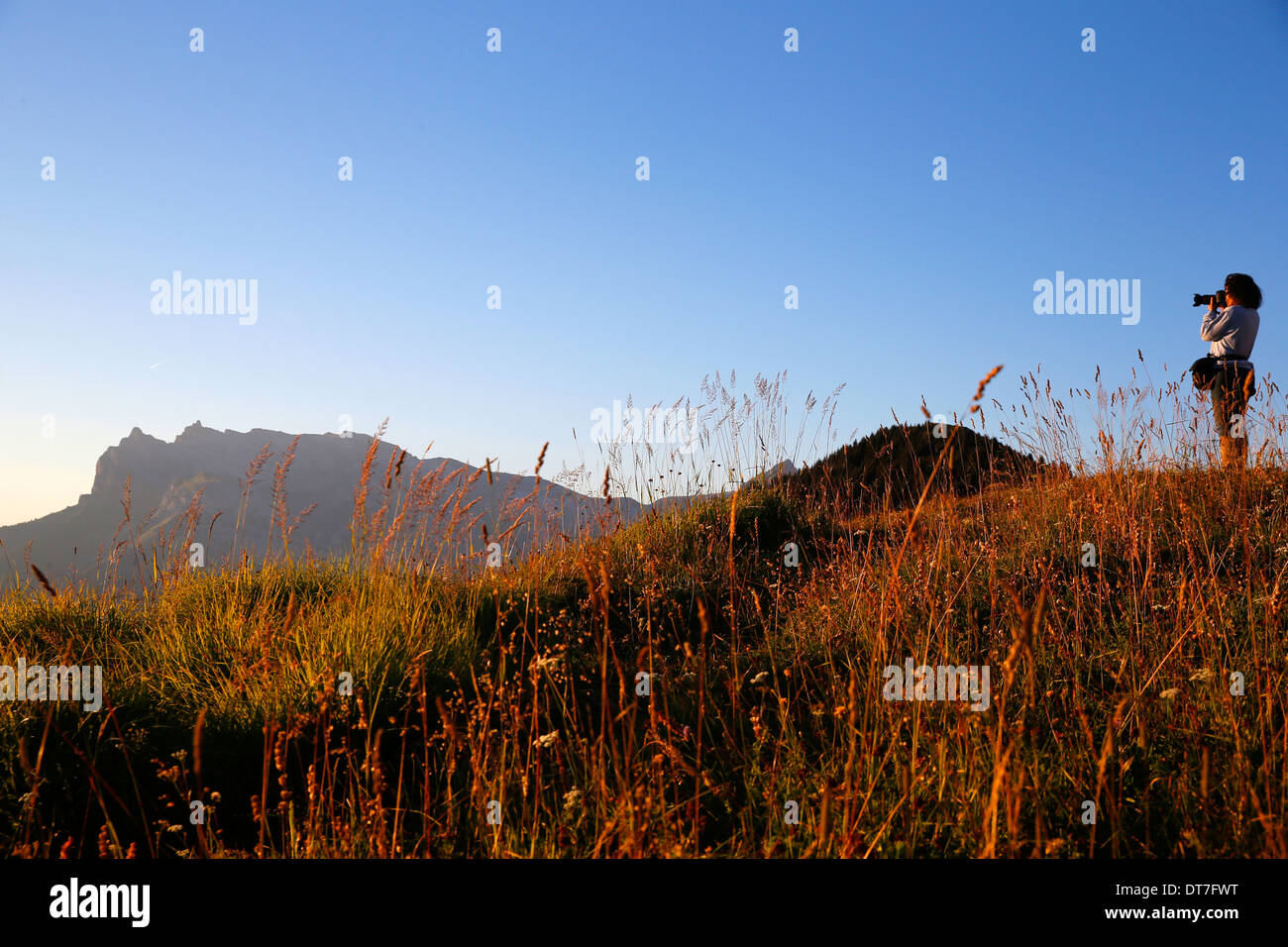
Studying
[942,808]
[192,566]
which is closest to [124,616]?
[192,566]

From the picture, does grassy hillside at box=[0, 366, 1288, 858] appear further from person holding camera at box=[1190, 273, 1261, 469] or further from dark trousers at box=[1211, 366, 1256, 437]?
person holding camera at box=[1190, 273, 1261, 469]

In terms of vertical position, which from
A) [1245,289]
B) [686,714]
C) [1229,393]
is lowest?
[686,714]

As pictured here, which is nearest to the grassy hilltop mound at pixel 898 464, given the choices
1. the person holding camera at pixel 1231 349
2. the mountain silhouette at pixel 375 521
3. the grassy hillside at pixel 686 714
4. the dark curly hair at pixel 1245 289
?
the person holding camera at pixel 1231 349

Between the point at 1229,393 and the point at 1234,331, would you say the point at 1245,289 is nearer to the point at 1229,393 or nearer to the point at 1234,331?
the point at 1234,331

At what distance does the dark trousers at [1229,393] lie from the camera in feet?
20.7

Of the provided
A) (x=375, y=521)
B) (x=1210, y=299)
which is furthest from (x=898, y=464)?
(x=375, y=521)

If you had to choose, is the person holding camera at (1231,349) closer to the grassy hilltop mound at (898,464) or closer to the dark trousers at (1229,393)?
the dark trousers at (1229,393)

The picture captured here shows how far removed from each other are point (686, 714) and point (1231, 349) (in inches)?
281

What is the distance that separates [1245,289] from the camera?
6.96m

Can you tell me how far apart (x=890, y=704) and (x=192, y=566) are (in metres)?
4.56

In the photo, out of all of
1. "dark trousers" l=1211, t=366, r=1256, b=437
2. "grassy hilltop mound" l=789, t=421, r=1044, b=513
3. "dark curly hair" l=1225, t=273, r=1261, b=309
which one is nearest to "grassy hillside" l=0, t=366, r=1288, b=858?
"dark trousers" l=1211, t=366, r=1256, b=437

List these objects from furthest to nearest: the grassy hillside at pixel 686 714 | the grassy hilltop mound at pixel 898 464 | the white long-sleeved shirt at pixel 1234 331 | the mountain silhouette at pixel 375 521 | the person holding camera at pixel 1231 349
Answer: the grassy hilltop mound at pixel 898 464 → the white long-sleeved shirt at pixel 1234 331 → the person holding camera at pixel 1231 349 → the mountain silhouette at pixel 375 521 → the grassy hillside at pixel 686 714

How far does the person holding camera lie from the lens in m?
6.46
